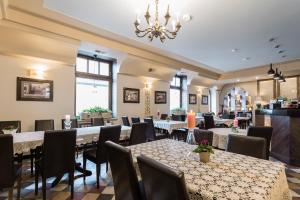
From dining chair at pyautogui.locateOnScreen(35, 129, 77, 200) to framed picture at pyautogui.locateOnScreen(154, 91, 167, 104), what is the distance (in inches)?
197

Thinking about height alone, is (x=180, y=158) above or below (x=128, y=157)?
below

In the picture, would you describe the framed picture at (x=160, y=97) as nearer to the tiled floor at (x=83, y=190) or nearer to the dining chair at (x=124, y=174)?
the tiled floor at (x=83, y=190)

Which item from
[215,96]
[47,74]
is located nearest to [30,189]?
[47,74]

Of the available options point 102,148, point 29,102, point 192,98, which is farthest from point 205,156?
point 192,98

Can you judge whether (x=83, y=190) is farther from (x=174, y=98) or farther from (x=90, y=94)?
(x=174, y=98)

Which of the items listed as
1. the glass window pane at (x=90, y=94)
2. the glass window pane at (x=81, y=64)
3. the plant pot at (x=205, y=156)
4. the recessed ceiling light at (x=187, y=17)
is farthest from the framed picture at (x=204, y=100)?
the plant pot at (x=205, y=156)

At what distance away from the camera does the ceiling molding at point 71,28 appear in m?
3.28

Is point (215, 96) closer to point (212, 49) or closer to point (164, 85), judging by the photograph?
point (164, 85)

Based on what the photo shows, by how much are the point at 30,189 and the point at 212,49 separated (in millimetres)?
5722

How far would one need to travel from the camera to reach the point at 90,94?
5.69 metres

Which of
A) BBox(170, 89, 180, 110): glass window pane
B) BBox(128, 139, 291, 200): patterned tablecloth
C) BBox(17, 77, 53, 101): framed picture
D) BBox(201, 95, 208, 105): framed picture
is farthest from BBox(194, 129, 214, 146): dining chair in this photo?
BBox(201, 95, 208, 105): framed picture

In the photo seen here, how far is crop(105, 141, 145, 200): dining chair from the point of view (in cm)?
131

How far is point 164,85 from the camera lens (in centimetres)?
756

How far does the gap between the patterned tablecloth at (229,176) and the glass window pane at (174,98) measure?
264 inches
